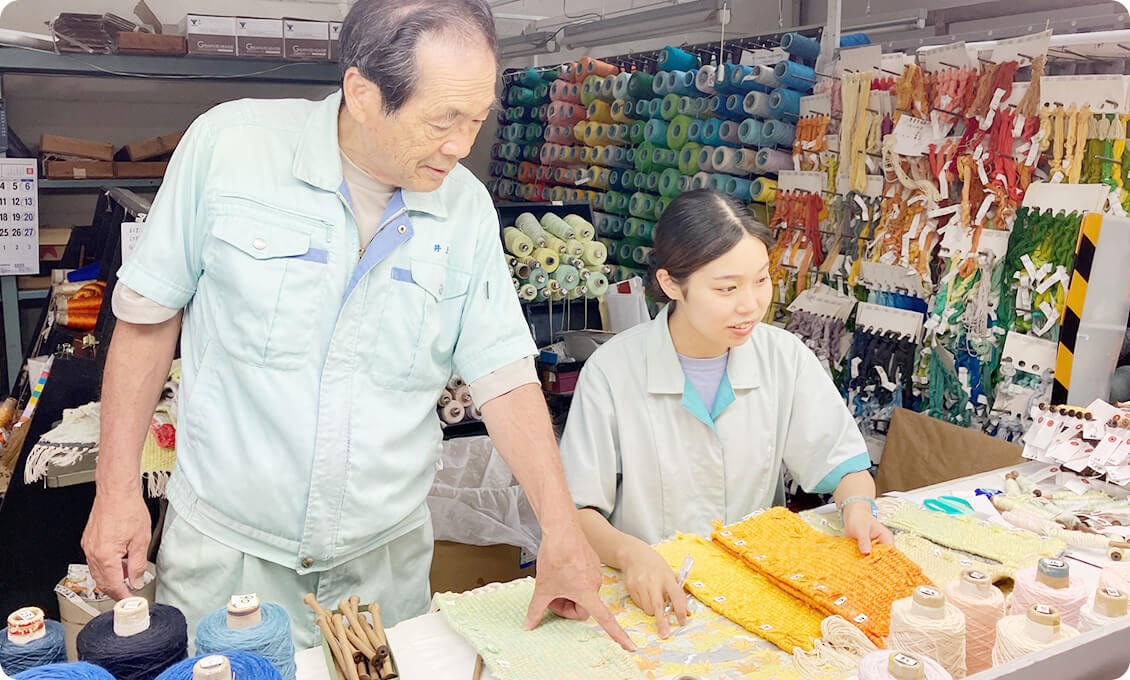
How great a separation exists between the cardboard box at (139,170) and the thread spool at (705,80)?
2965 millimetres

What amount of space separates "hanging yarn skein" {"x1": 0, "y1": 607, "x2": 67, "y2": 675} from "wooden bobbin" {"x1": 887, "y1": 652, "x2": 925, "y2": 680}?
3.37 ft

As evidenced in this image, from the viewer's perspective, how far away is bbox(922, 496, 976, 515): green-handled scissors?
83.1 inches

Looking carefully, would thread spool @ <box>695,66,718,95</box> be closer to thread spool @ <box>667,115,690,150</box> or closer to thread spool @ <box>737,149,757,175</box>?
thread spool @ <box>667,115,690,150</box>

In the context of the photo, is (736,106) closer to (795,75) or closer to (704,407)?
(795,75)

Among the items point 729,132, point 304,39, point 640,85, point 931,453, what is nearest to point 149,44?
point 304,39


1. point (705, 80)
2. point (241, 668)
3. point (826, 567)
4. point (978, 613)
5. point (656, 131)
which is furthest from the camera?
point (656, 131)

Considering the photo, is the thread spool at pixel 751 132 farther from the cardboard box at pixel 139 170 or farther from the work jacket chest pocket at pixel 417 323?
the cardboard box at pixel 139 170

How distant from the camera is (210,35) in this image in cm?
413

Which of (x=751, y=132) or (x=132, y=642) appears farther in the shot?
(x=751, y=132)

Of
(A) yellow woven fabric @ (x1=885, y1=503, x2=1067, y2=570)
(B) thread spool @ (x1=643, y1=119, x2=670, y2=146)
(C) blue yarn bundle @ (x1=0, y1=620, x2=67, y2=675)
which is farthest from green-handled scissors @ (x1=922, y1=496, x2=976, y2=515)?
(B) thread spool @ (x1=643, y1=119, x2=670, y2=146)

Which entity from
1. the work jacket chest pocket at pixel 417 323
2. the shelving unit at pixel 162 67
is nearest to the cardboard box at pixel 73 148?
the shelving unit at pixel 162 67

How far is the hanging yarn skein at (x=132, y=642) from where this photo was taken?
1.11 metres

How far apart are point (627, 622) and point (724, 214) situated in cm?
99

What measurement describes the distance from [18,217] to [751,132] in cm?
372
